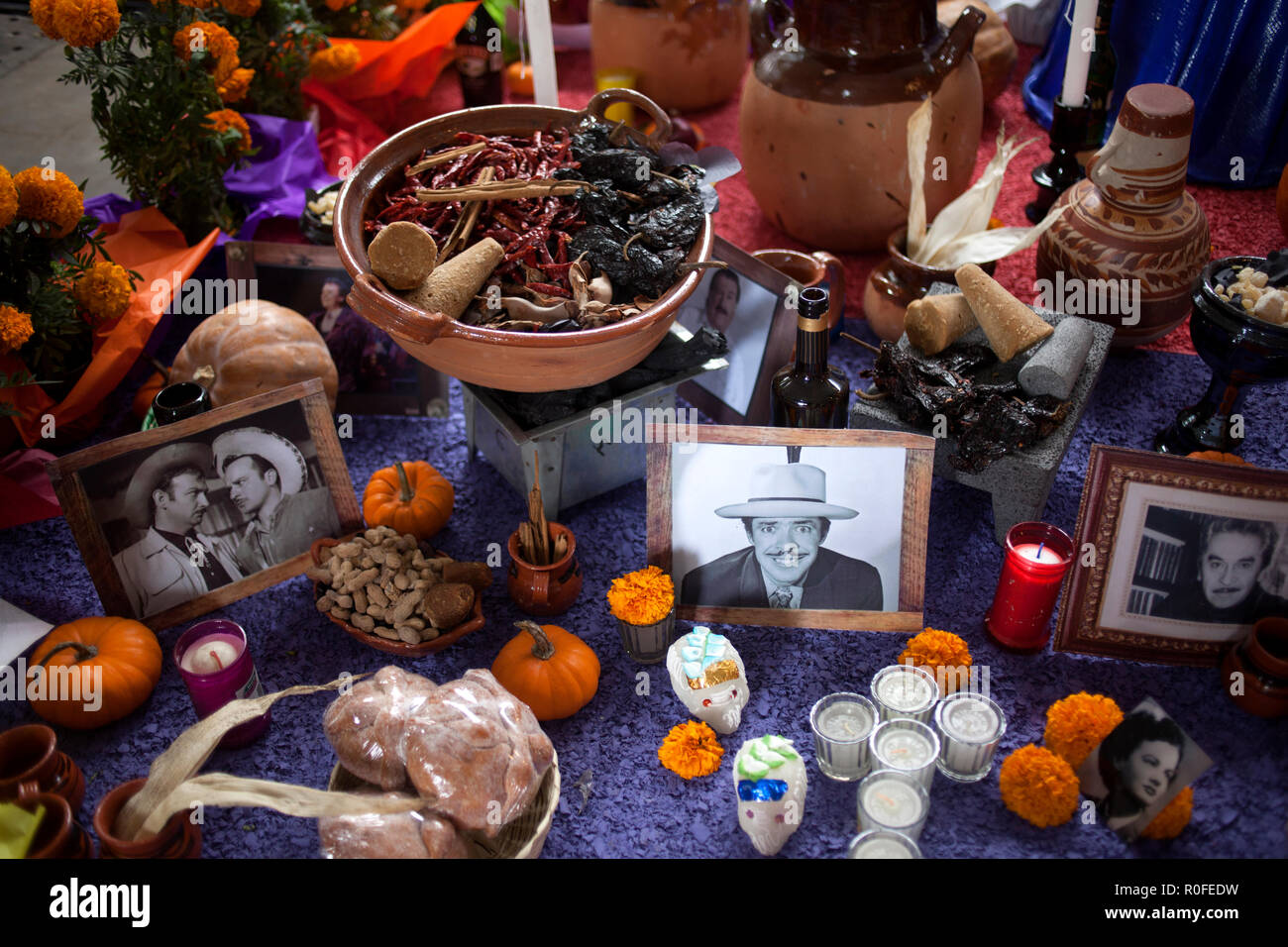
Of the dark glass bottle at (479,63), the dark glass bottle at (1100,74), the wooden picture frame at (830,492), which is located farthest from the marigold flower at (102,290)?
the dark glass bottle at (1100,74)

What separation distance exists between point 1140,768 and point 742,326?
1324 mm

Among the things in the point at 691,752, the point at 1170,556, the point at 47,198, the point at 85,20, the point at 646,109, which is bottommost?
the point at 691,752

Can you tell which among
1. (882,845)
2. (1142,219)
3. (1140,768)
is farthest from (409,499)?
(1142,219)

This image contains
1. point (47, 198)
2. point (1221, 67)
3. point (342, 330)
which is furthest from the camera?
point (1221, 67)

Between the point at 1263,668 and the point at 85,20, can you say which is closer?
the point at 1263,668

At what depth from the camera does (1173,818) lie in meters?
1.69

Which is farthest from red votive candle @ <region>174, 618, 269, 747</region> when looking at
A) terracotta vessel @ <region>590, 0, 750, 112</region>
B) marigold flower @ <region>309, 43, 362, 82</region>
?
terracotta vessel @ <region>590, 0, 750, 112</region>

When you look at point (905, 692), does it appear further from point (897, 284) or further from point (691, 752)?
point (897, 284)

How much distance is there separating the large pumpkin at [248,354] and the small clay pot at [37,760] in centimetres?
91

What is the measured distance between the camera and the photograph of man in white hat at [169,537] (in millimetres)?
2049

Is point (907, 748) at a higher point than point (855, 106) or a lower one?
lower

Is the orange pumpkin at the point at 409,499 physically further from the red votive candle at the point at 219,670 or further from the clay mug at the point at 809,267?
the clay mug at the point at 809,267

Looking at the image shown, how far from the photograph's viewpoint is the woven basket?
5.41ft

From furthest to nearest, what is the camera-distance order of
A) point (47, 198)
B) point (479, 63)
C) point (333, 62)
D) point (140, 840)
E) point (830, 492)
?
1. point (479, 63)
2. point (333, 62)
3. point (47, 198)
4. point (830, 492)
5. point (140, 840)
